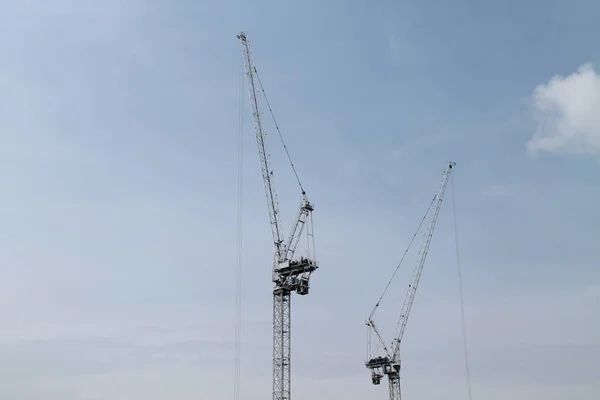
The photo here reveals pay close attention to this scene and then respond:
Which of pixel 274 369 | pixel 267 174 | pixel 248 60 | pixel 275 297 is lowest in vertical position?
pixel 274 369

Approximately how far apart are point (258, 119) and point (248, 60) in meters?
16.7

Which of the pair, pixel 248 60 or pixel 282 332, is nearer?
pixel 282 332

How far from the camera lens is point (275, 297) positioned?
506 ft

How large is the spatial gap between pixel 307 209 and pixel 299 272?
55.9 ft

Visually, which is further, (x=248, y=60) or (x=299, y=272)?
(x=248, y=60)

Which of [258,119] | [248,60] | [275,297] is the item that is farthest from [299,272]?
[248,60]

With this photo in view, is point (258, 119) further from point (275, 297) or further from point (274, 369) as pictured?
point (274, 369)

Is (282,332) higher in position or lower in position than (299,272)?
lower

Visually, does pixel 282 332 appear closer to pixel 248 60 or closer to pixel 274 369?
pixel 274 369

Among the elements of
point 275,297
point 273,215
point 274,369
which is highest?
point 273,215

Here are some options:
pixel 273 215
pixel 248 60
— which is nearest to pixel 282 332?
pixel 273 215

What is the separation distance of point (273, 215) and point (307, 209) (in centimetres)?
902

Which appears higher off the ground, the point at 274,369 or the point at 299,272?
the point at 299,272

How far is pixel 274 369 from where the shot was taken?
149750 mm
